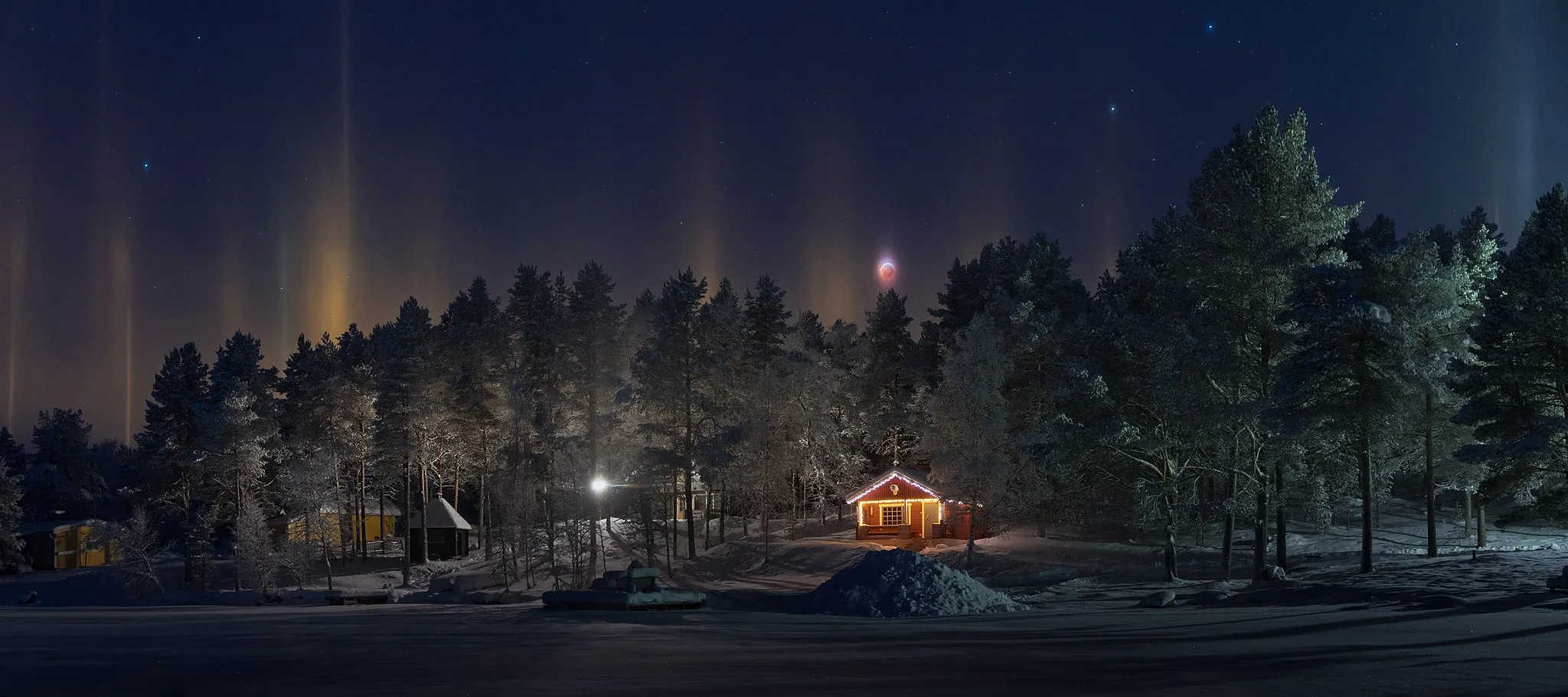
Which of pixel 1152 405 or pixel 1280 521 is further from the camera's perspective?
pixel 1152 405

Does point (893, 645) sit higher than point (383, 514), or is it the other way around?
point (893, 645)

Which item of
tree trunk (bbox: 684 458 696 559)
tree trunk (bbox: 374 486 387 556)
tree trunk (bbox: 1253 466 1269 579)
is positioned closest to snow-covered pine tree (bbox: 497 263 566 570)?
tree trunk (bbox: 684 458 696 559)

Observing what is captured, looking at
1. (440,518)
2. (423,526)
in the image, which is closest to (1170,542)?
(423,526)

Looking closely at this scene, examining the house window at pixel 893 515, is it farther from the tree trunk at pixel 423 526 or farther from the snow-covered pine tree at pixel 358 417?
the snow-covered pine tree at pixel 358 417

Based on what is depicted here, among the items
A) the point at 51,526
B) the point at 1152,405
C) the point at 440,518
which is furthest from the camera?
the point at 51,526

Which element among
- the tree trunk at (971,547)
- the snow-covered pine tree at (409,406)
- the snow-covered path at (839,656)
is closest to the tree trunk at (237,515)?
the snow-covered pine tree at (409,406)

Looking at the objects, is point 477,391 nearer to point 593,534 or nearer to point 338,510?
point 338,510

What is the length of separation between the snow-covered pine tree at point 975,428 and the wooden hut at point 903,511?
6269 millimetres

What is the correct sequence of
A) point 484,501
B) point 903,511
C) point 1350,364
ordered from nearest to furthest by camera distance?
point 1350,364, point 903,511, point 484,501

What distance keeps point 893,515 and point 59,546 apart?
6161 centimetres

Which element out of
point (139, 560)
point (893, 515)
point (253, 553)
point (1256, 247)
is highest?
point (1256, 247)

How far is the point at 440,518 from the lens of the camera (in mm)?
63562

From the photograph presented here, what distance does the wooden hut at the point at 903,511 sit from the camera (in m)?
55.3

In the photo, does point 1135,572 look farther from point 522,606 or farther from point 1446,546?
point 522,606
